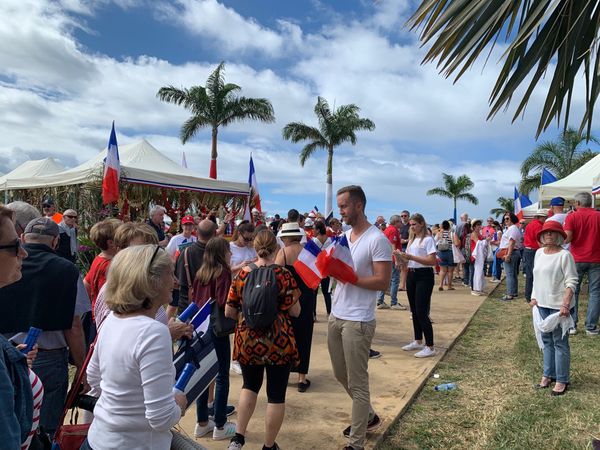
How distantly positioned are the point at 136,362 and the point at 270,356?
1557 mm

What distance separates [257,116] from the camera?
30.9 m

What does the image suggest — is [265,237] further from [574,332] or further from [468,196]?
[468,196]

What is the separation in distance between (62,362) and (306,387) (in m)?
2.78

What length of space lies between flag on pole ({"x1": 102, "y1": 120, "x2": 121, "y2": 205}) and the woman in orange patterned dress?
798 centimetres

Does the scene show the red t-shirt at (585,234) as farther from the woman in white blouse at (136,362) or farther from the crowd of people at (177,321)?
the woman in white blouse at (136,362)

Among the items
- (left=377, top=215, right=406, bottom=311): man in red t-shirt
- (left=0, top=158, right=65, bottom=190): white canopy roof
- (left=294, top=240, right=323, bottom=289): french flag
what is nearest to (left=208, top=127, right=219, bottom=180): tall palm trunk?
(left=0, top=158, right=65, bottom=190): white canopy roof

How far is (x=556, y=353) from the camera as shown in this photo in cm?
469

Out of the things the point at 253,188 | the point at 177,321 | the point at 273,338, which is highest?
the point at 253,188

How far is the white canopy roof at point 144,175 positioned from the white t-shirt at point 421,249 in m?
8.47

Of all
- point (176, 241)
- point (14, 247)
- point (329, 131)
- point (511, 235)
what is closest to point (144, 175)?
point (176, 241)

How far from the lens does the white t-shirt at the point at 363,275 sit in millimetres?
3449

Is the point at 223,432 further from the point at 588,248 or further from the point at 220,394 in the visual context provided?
the point at 588,248

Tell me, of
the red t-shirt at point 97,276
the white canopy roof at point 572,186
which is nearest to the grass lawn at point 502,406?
the red t-shirt at point 97,276

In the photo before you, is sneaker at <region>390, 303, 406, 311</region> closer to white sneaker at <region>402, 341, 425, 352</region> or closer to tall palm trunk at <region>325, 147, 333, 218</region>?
white sneaker at <region>402, 341, 425, 352</region>
